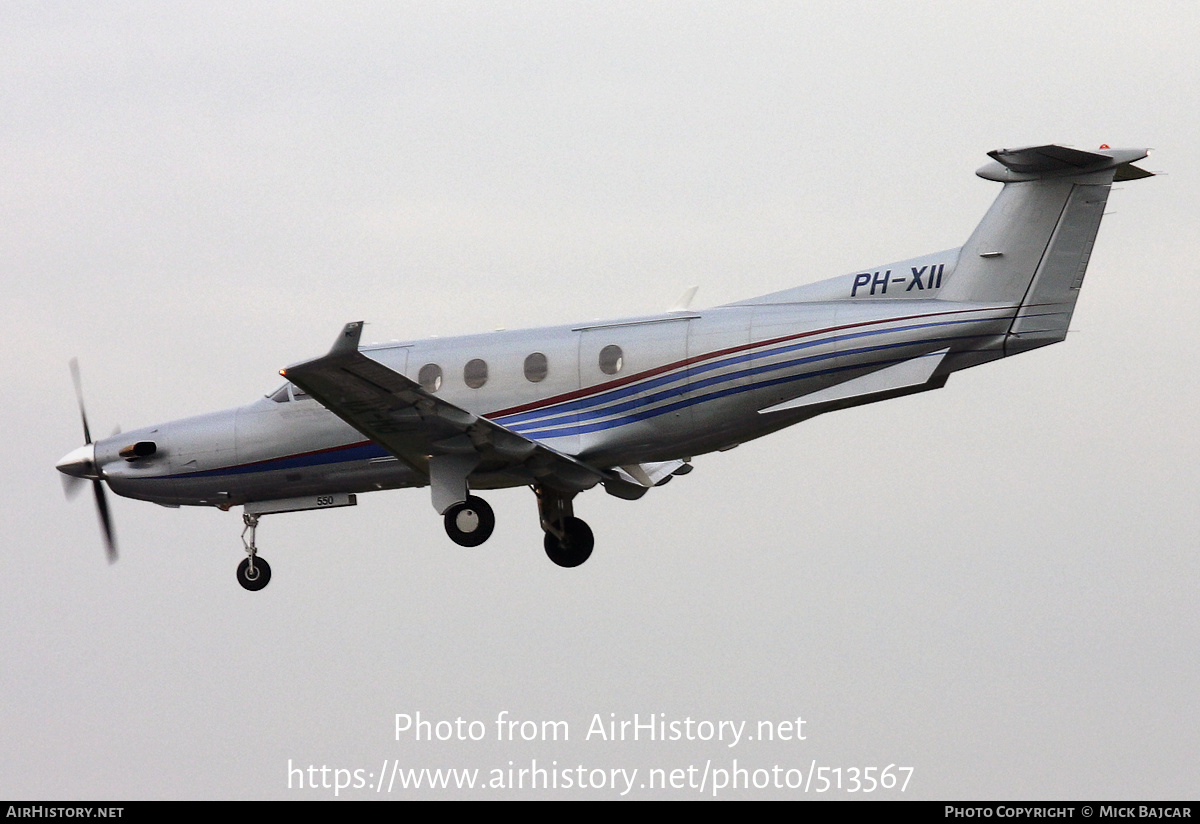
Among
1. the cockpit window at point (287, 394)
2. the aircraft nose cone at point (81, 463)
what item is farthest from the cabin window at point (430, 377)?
the aircraft nose cone at point (81, 463)

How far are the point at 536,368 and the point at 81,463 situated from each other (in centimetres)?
937

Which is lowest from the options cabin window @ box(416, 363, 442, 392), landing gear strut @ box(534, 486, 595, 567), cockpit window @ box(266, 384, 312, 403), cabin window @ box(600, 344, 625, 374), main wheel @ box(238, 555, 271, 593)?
main wheel @ box(238, 555, 271, 593)

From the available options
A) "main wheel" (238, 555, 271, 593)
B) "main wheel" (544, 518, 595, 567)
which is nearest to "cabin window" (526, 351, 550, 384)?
"main wheel" (544, 518, 595, 567)

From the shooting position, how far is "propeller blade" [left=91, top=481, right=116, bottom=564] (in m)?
31.8

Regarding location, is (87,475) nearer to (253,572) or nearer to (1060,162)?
(253,572)

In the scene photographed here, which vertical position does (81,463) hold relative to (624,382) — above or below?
below

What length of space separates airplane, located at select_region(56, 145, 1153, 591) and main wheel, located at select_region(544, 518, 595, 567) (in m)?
0.04

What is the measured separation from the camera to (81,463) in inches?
1222

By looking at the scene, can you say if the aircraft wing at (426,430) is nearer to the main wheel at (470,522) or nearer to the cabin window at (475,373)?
the main wheel at (470,522)

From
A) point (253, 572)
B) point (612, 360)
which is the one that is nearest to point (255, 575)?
point (253, 572)

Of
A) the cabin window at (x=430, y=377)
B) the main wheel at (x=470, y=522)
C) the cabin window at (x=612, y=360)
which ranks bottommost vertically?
the main wheel at (x=470, y=522)

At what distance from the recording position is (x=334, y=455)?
29.3 metres

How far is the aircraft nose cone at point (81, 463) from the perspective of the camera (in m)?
31.0

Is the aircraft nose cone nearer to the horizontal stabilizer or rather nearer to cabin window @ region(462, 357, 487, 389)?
cabin window @ region(462, 357, 487, 389)
